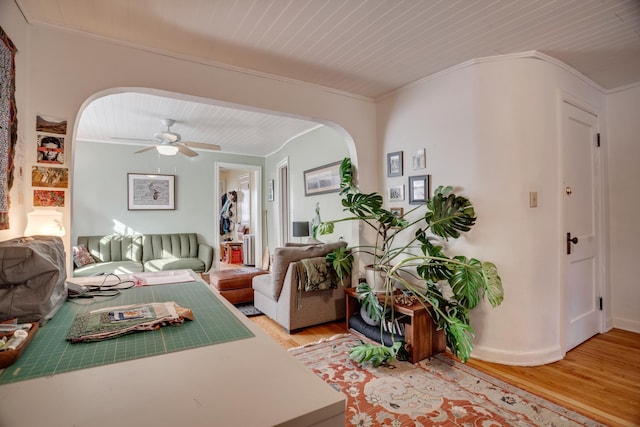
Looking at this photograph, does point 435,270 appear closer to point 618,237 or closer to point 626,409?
point 626,409

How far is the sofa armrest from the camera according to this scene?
5.05m

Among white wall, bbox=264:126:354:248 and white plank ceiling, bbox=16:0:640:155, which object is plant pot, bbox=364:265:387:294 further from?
white plank ceiling, bbox=16:0:640:155

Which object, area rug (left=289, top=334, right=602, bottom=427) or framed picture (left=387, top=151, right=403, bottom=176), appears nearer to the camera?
area rug (left=289, top=334, right=602, bottom=427)

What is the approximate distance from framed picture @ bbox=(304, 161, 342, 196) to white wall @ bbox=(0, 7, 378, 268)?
4.34 feet

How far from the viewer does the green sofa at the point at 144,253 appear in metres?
4.42

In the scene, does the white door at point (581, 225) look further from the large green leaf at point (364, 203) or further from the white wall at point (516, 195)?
the large green leaf at point (364, 203)

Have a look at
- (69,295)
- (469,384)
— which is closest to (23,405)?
(69,295)

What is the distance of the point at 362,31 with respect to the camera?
2055 mm

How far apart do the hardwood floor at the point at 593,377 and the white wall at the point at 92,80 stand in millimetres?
2086

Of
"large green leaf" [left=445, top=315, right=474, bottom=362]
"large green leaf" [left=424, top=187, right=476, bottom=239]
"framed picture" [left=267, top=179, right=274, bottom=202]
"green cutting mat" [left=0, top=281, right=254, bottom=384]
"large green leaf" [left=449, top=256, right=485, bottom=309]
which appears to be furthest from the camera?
"framed picture" [left=267, top=179, right=274, bottom=202]

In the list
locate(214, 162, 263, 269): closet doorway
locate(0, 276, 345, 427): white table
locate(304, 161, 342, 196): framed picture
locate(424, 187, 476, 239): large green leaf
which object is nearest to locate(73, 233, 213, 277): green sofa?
locate(214, 162, 263, 269): closet doorway

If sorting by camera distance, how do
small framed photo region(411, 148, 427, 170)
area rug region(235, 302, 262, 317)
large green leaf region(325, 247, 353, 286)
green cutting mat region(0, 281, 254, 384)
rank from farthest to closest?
area rug region(235, 302, 262, 317) → large green leaf region(325, 247, 353, 286) → small framed photo region(411, 148, 427, 170) → green cutting mat region(0, 281, 254, 384)

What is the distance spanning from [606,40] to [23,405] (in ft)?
10.9

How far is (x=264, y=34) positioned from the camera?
6.81 feet
